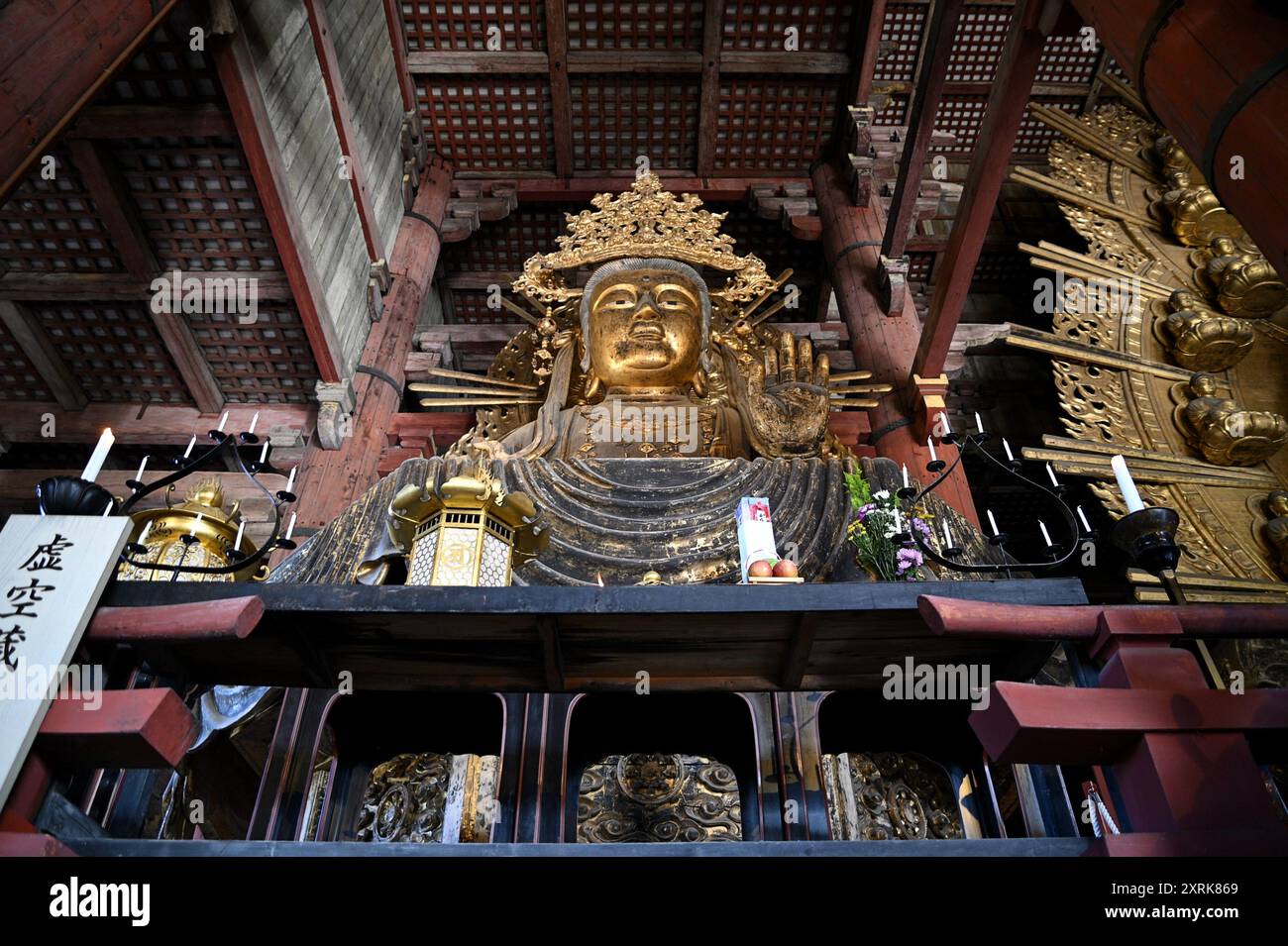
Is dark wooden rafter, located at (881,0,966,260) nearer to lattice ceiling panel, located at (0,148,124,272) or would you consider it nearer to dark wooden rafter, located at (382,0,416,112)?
dark wooden rafter, located at (382,0,416,112)

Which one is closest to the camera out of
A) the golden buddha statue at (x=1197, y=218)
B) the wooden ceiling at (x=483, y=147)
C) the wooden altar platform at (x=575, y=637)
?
the wooden altar platform at (x=575, y=637)

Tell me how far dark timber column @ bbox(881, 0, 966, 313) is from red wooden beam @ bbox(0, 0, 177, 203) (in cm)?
412

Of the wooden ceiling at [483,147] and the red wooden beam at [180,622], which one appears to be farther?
the wooden ceiling at [483,147]

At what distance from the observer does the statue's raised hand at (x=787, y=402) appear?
437cm

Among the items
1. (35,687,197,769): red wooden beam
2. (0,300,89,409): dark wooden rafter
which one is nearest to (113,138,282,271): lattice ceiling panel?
(0,300,89,409): dark wooden rafter

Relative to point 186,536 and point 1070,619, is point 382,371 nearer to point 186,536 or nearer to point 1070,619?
point 186,536

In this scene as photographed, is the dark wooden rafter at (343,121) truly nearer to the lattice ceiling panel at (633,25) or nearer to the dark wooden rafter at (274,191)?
the dark wooden rafter at (274,191)

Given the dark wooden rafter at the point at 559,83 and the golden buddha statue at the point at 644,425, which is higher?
the dark wooden rafter at the point at 559,83

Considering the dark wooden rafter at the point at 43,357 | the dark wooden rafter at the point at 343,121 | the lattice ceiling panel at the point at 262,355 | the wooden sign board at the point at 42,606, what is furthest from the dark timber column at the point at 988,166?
the dark wooden rafter at the point at 43,357

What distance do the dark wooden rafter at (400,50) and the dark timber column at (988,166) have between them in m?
4.23

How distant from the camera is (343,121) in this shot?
522 cm

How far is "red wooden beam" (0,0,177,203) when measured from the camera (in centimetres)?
257

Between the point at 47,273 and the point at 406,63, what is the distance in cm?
307
